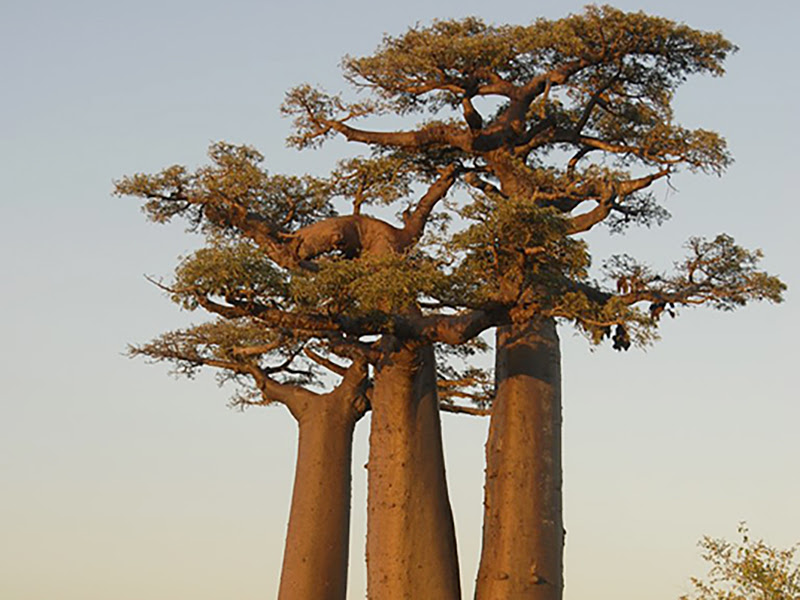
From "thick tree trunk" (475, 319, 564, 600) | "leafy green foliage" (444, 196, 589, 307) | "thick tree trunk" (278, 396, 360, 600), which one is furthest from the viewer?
"thick tree trunk" (278, 396, 360, 600)

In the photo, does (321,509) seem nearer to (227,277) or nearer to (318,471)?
(318,471)

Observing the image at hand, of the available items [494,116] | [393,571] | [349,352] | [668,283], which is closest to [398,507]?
[393,571]

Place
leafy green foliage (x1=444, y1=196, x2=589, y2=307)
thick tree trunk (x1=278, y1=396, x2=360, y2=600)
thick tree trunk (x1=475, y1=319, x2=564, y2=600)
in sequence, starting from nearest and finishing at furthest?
leafy green foliage (x1=444, y1=196, x2=589, y2=307)
thick tree trunk (x1=475, y1=319, x2=564, y2=600)
thick tree trunk (x1=278, y1=396, x2=360, y2=600)

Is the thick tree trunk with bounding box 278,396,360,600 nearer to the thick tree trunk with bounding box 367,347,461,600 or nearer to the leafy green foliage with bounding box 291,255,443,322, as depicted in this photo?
the thick tree trunk with bounding box 367,347,461,600

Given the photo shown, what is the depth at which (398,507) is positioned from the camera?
14.5m

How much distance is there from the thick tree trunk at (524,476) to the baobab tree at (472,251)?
0.02 metres

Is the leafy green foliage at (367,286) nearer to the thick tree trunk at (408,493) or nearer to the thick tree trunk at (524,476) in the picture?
the thick tree trunk at (408,493)

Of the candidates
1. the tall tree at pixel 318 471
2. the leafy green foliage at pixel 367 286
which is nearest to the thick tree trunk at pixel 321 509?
the tall tree at pixel 318 471

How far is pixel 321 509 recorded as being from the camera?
1666 centimetres

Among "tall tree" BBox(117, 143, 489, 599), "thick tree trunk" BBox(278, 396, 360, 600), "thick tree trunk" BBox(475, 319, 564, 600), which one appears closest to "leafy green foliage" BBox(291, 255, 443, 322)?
"tall tree" BBox(117, 143, 489, 599)

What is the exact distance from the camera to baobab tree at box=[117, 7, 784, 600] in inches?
536

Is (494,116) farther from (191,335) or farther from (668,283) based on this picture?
(191,335)

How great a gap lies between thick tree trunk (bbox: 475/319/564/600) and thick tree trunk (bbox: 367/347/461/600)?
1.53 feet

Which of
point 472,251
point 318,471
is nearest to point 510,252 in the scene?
point 472,251
